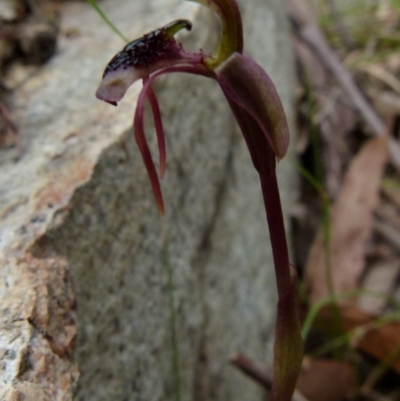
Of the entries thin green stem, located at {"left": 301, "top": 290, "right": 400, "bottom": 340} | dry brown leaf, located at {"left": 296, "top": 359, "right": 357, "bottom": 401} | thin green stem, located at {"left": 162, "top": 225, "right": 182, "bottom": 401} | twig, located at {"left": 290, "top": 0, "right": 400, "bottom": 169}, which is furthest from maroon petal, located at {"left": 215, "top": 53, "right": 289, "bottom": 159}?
twig, located at {"left": 290, "top": 0, "right": 400, "bottom": 169}

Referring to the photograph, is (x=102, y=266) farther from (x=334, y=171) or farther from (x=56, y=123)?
(x=334, y=171)

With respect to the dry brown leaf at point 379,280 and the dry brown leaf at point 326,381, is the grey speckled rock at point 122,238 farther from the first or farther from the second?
the dry brown leaf at point 379,280

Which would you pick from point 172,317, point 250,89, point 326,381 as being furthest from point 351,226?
point 250,89

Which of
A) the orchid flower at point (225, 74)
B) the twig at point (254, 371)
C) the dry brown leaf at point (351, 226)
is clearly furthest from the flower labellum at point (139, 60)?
the dry brown leaf at point (351, 226)

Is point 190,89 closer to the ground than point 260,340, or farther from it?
farther from it

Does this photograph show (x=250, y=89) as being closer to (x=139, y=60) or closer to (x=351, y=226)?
(x=139, y=60)

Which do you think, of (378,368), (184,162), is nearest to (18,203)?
(184,162)
